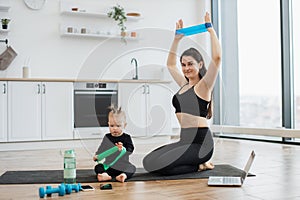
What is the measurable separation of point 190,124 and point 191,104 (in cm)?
13

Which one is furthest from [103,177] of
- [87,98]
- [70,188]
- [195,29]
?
[87,98]

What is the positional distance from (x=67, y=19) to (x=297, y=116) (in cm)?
301

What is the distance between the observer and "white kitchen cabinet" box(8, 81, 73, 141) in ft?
14.6

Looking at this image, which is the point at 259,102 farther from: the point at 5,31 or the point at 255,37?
the point at 5,31

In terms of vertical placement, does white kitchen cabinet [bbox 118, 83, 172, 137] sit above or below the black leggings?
above

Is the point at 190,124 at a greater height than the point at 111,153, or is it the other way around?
the point at 190,124

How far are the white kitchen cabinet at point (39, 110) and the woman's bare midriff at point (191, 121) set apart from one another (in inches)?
92.8

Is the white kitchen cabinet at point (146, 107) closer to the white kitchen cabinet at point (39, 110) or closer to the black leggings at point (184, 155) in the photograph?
the black leggings at point (184, 155)

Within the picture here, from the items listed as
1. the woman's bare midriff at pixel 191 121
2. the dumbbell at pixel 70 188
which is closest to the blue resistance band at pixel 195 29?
the woman's bare midriff at pixel 191 121

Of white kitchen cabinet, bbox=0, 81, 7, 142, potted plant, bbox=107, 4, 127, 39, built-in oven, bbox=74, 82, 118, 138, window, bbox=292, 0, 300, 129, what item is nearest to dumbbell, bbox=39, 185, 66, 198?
built-in oven, bbox=74, 82, 118, 138

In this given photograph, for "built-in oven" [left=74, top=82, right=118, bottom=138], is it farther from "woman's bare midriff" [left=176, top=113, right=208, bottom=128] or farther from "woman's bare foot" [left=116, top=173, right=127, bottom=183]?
"woman's bare foot" [left=116, top=173, right=127, bottom=183]

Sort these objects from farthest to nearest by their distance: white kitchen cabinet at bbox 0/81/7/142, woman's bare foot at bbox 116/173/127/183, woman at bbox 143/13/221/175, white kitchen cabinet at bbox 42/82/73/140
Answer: white kitchen cabinet at bbox 42/82/73/140 < white kitchen cabinet at bbox 0/81/7/142 < woman at bbox 143/13/221/175 < woman's bare foot at bbox 116/173/127/183

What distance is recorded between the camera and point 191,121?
2.59 meters

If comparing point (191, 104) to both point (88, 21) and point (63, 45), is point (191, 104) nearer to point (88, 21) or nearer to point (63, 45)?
point (63, 45)
